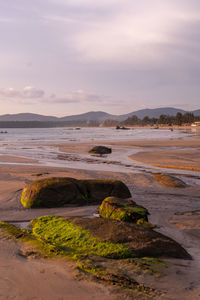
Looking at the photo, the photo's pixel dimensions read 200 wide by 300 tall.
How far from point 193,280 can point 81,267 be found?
152cm

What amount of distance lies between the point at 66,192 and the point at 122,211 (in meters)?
2.30

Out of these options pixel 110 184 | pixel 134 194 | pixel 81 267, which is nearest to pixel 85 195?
pixel 110 184

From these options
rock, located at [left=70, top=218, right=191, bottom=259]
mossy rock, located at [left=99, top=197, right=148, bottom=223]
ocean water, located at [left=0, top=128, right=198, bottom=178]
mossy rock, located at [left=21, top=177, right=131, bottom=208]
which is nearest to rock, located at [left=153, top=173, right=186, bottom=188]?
mossy rock, located at [left=21, top=177, right=131, bottom=208]

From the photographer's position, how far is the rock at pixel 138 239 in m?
4.16

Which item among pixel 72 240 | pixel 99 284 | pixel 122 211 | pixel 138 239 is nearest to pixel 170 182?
pixel 122 211

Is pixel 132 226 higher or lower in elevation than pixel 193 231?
higher

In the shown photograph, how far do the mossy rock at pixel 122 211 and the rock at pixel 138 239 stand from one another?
0.70m

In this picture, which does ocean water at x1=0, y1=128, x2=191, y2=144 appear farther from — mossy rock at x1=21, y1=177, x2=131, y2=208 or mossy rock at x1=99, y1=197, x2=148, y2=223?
mossy rock at x1=99, y1=197, x2=148, y2=223

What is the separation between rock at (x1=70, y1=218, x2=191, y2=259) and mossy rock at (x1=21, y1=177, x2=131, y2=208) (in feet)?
8.10

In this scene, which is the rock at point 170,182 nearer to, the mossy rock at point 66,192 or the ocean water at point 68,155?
the mossy rock at point 66,192

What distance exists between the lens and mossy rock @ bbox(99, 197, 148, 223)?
552 centimetres

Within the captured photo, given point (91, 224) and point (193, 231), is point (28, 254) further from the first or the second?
point (193, 231)

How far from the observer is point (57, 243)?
4.55 meters

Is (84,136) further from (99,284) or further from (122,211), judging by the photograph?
(99,284)
